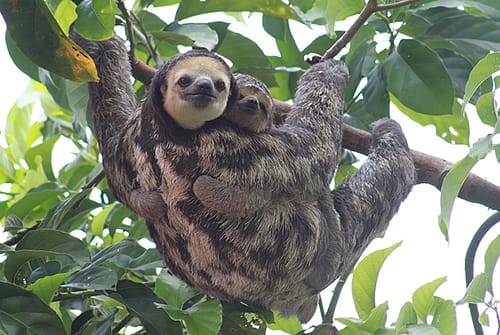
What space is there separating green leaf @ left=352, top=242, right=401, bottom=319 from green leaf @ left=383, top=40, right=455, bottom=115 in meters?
1.32

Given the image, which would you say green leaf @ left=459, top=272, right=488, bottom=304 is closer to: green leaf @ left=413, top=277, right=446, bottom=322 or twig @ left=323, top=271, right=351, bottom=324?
green leaf @ left=413, top=277, right=446, bottom=322

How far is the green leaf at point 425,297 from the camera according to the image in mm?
5148

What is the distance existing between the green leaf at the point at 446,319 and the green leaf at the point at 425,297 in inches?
8.5

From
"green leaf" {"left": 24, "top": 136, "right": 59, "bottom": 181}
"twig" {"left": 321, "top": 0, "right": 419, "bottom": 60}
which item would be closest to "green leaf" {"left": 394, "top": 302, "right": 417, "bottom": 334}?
"twig" {"left": 321, "top": 0, "right": 419, "bottom": 60}

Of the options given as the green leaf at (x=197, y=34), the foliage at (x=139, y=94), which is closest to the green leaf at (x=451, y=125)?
the foliage at (x=139, y=94)

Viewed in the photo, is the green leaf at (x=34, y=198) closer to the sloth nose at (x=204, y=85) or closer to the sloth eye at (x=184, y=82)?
the sloth eye at (x=184, y=82)

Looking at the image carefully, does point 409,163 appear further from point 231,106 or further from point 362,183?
point 231,106

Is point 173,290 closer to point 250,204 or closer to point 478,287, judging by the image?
point 250,204

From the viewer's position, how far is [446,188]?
4258 millimetres

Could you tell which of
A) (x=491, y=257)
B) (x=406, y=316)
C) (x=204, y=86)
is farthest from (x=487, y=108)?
(x=204, y=86)

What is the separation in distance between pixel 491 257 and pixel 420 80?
169 cm

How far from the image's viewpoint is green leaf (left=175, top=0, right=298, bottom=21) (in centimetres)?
624

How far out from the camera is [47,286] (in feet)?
15.0

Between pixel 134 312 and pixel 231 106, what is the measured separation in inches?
63.5
